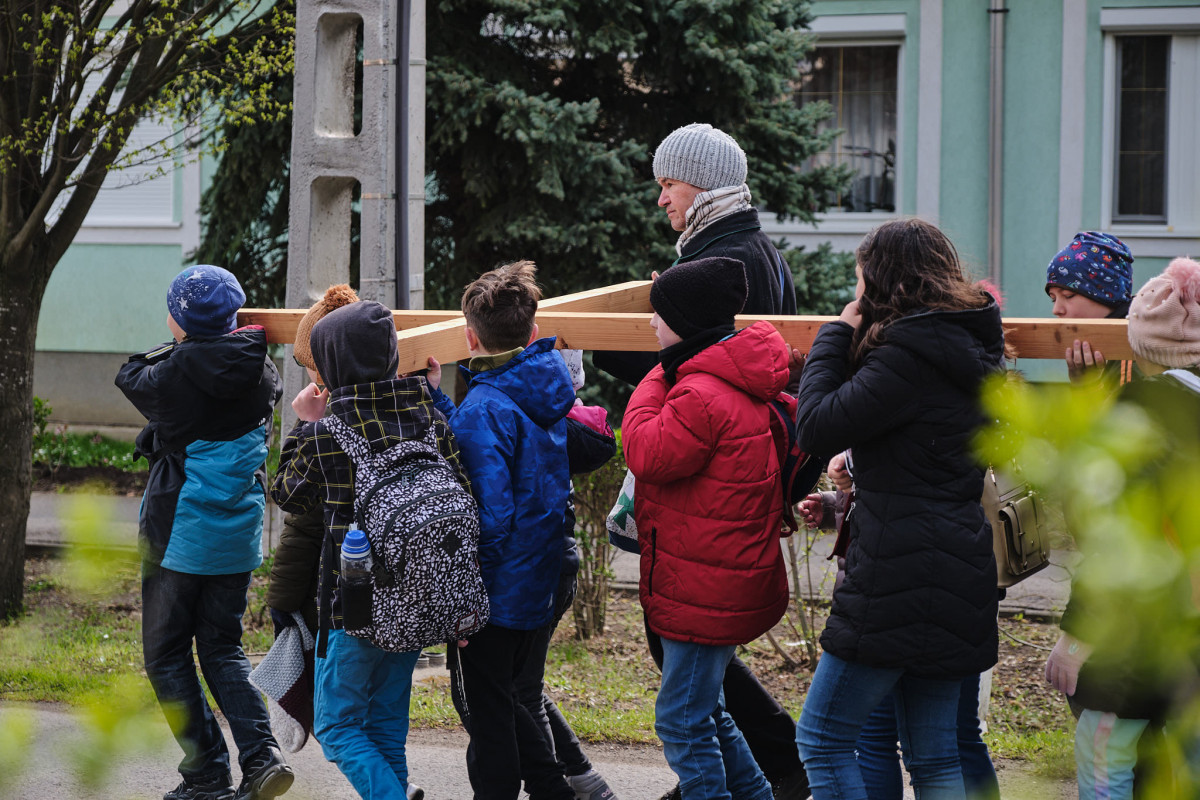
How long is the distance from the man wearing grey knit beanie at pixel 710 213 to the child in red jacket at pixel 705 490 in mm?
440

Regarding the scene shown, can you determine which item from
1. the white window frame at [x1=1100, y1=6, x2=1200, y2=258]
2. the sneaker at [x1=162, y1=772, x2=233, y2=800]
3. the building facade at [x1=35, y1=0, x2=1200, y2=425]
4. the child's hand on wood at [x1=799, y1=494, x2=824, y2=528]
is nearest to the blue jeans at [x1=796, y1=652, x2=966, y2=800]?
the child's hand on wood at [x1=799, y1=494, x2=824, y2=528]

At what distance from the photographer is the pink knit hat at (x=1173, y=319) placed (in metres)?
2.61

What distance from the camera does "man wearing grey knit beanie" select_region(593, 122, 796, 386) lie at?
3.61m

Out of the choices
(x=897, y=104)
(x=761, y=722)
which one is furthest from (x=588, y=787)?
(x=897, y=104)

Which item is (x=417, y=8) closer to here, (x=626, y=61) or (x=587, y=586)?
(x=587, y=586)

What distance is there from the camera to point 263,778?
389cm

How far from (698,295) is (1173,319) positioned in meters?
1.06

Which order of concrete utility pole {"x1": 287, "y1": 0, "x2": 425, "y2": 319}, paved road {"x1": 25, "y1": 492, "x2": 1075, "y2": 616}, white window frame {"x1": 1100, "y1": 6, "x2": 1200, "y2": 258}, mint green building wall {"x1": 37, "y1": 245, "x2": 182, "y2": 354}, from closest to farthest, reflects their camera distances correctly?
concrete utility pole {"x1": 287, "y1": 0, "x2": 425, "y2": 319} < paved road {"x1": 25, "y1": 492, "x2": 1075, "y2": 616} < white window frame {"x1": 1100, "y1": 6, "x2": 1200, "y2": 258} < mint green building wall {"x1": 37, "y1": 245, "x2": 182, "y2": 354}

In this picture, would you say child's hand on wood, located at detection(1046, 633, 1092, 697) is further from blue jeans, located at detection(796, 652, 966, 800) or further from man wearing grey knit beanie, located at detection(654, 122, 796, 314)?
man wearing grey knit beanie, located at detection(654, 122, 796, 314)

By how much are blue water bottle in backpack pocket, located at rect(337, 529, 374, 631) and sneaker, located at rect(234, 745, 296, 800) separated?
1.10 meters

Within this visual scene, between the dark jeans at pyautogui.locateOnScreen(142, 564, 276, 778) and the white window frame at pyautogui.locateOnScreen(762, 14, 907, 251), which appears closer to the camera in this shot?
the dark jeans at pyautogui.locateOnScreen(142, 564, 276, 778)

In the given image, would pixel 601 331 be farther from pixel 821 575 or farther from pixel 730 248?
pixel 821 575

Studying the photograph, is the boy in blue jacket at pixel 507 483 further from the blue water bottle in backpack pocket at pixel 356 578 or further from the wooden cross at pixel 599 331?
the blue water bottle in backpack pocket at pixel 356 578

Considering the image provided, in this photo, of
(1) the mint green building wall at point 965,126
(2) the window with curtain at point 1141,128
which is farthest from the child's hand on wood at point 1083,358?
(2) the window with curtain at point 1141,128
